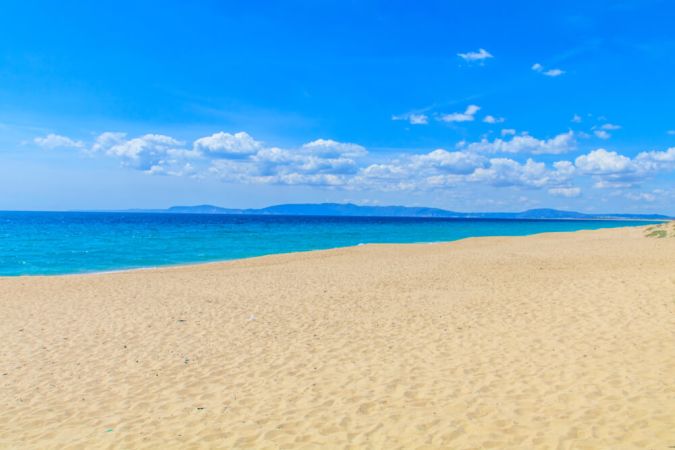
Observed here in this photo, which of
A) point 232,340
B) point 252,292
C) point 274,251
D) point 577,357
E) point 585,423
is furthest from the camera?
point 274,251

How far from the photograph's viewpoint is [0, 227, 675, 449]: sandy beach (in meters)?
5.79

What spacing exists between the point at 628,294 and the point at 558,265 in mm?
8963

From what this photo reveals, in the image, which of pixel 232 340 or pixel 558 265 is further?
pixel 558 265

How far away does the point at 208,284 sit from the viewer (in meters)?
19.1

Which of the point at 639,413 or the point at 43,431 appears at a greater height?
the point at 639,413

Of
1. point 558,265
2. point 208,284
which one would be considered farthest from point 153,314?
point 558,265

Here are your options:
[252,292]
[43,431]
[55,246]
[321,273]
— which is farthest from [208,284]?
[55,246]

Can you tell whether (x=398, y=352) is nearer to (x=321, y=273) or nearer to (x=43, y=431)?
(x=43, y=431)

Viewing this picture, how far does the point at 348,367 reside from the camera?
27.6 ft

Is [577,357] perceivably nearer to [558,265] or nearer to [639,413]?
[639,413]

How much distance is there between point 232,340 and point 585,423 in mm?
7158

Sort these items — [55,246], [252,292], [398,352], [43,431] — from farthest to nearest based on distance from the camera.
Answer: [55,246] < [252,292] < [398,352] < [43,431]

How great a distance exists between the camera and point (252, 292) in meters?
16.9

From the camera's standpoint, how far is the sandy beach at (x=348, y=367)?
5.79 meters
